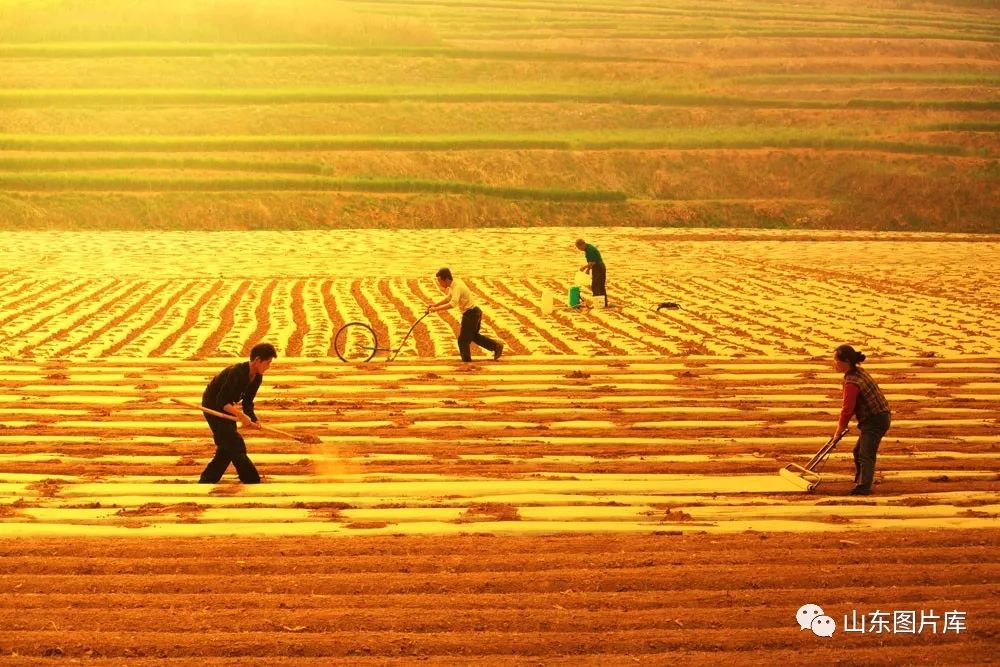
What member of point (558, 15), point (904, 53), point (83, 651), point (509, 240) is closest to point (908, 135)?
point (904, 53)

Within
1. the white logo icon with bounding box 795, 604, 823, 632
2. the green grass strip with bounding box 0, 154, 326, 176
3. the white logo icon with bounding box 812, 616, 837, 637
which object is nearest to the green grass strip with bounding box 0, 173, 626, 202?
the green grass strip with bounding box 0, 154, 326, 176

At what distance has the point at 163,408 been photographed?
43.0ft

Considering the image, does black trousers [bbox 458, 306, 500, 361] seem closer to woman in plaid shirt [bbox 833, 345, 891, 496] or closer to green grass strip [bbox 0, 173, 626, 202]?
woman in plaid shirt [bbox 833, 345, 891, 496]

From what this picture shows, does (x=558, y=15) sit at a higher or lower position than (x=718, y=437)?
higher

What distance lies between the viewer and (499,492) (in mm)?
9516

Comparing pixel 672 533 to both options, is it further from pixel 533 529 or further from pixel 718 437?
pixel 718 437

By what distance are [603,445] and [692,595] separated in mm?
4103

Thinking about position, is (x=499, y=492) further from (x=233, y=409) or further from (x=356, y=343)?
(x=356, y=343)

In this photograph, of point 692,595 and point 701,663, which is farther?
point 692,595

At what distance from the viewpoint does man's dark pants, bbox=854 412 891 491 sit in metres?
9.73

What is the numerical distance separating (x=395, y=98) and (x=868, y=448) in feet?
134

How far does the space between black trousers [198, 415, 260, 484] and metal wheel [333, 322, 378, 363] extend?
234 inches

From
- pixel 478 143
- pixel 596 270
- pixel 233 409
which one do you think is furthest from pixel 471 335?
pixel 478 143

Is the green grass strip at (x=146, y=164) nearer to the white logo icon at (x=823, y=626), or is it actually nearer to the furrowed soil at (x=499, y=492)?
the furrowed soil at (x=499, y=492)
